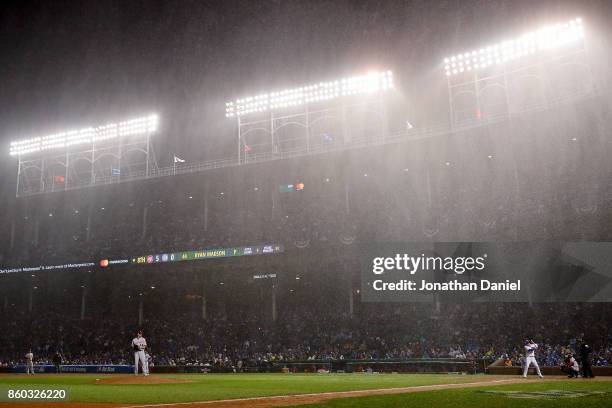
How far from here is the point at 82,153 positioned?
43.8m

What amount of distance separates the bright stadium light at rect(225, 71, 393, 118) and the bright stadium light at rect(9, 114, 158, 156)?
6656 millimetres

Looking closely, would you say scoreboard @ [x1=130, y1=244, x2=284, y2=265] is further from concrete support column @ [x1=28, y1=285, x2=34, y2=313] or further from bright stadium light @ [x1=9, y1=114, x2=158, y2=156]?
concrete support column @ [x1=28, y1=285, x2=34, y2=313]

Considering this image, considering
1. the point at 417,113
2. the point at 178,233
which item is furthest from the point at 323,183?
the point at 178,233

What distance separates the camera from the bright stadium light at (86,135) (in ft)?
135

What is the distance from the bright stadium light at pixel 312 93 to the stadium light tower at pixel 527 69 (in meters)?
4.41

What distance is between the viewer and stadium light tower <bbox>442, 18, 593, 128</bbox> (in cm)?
3033

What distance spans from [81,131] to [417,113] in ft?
86.1

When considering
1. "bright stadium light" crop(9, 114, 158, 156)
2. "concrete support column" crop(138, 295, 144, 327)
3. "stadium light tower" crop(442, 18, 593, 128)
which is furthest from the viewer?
"concrete support column" crop(138, 295, 144, 327)

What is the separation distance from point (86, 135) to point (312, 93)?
18889 mm

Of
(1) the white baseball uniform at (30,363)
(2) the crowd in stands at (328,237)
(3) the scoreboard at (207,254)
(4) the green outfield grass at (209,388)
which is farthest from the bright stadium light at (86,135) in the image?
(4) the green outfield grass at (209,388)

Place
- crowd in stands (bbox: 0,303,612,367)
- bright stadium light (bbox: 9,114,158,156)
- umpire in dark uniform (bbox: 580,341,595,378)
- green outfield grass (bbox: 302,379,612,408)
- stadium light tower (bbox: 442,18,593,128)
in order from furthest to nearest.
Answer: bright stadium light (bbox: 9,114,158,156), stadium light tower (bbox: 442,18,593,128), crowd in stands (bbox: 0,303,612,367), umpire in dark uniform (bbox: 580,341,595,378), green outfield grass (bbox: 302,379,612,408)

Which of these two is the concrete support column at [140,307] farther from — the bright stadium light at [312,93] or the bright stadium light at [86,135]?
the bright stadium light at [312,93]

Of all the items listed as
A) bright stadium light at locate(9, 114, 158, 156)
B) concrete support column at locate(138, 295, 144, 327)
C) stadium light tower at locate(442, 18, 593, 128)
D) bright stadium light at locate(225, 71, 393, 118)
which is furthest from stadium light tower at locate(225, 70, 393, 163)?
concrete support column at locate(138, 295, 144, 327)

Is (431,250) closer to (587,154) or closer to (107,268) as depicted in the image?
(587,154)
